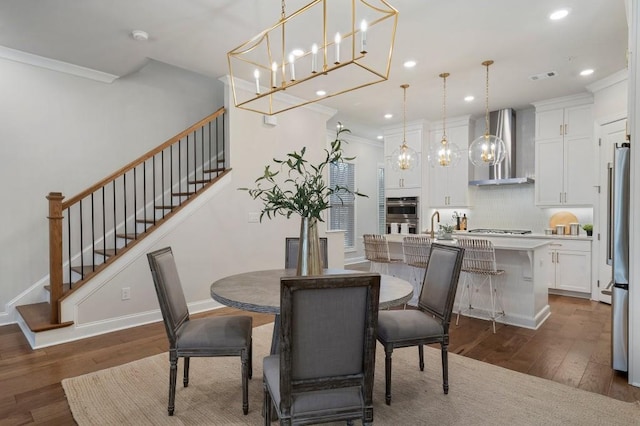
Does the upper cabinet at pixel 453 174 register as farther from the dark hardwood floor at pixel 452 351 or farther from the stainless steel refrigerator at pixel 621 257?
the stainless steel refrigerator at pixel 621 257

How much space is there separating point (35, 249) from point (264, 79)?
3.44m

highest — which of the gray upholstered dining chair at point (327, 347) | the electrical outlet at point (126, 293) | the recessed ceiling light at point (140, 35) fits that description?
the recessed ceiling light at point (140, 35)

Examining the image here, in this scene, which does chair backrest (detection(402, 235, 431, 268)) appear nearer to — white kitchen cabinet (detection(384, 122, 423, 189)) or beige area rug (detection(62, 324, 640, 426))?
beige area rug (detection(62, 324, 640, 426))

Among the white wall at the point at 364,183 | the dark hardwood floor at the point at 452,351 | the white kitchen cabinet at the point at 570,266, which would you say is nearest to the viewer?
the dark hardwood floor at the point at 452,351

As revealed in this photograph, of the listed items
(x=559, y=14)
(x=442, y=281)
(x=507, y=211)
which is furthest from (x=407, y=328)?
(x=507, y=211)

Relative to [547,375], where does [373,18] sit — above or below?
→ above

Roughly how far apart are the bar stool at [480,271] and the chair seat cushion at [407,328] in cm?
161

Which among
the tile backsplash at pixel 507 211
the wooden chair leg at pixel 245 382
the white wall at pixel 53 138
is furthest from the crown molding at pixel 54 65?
the tile backsplash at pixel 507 211

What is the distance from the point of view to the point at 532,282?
3.82m

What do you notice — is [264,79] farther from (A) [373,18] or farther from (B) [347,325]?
(B) [347,325]

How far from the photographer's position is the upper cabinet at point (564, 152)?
532 cm

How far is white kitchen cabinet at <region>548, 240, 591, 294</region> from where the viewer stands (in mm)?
5137

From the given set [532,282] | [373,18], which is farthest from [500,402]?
[373,18]

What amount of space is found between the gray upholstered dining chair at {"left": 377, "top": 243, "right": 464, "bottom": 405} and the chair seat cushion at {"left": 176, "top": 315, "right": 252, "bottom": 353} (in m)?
0.89
